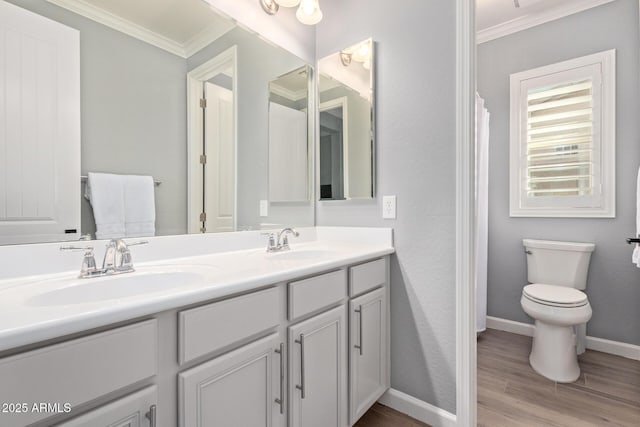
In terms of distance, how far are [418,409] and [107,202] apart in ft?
5.51

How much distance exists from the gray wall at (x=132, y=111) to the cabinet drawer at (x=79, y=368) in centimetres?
62

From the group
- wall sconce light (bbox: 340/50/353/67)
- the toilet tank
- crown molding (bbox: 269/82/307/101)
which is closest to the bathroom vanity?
crown molding (bbox: 269/82/307/101)

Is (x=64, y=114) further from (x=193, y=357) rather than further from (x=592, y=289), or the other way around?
(x=592, y=289)

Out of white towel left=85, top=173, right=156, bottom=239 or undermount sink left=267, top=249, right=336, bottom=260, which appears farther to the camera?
undermount sink left=267, top=249, right=336, bottom=260

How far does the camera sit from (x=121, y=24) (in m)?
1.18

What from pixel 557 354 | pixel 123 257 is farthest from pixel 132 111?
pixel 557 354

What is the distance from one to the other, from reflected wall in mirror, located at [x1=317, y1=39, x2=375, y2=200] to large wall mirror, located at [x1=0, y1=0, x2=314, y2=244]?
0.25 m

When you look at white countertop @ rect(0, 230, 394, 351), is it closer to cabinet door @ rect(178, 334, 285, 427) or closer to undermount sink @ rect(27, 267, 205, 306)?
undermount sink @ rect(27, 267, 205, 306)

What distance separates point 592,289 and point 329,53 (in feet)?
8.16

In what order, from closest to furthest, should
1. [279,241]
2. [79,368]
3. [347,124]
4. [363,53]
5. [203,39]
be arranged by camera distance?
[79,368] → [203,39] → [279,241] → [363,53] → [347,124]

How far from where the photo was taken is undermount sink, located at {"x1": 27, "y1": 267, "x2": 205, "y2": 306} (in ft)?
2.73

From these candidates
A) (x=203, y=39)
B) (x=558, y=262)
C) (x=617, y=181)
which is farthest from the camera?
(x=558, y=262)

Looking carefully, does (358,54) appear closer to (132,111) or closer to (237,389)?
(132,111)

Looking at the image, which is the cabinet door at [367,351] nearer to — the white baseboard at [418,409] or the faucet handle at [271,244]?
the white baseboard at [418,409]
